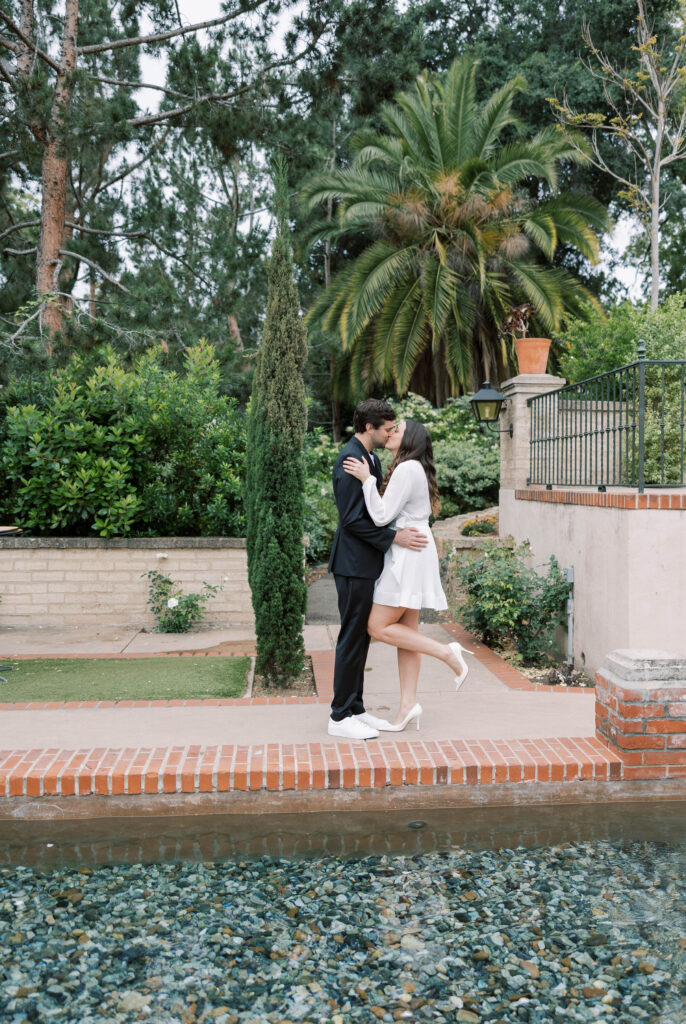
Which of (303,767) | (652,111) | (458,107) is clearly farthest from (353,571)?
(458,107)

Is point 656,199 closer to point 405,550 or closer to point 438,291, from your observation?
point 438,291

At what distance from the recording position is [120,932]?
116 inches

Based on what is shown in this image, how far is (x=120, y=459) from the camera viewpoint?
28.2ft

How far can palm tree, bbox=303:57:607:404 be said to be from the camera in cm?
1703

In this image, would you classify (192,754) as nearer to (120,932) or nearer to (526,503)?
(120,932)

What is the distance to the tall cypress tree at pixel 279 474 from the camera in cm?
570

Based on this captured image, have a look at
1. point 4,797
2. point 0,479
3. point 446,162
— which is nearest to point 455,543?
point 0,479

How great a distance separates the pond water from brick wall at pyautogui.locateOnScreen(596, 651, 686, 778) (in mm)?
234

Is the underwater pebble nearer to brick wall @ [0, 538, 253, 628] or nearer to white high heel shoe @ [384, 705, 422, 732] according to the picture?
white high heel shoe @ [384, 705, 422, 732]

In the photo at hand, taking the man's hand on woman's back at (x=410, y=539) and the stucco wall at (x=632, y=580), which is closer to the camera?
the man's hand on woman's back at (x=410, y=539)

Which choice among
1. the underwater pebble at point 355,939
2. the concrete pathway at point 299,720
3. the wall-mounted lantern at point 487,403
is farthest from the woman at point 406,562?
the wall-mounted lantern at point 487,403

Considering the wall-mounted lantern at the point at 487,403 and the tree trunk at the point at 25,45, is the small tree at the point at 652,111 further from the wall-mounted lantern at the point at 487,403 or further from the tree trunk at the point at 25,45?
the tree trunk at the point at 25,45

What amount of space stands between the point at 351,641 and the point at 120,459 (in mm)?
4900

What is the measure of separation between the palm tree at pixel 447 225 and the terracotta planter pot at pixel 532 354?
293 inches
